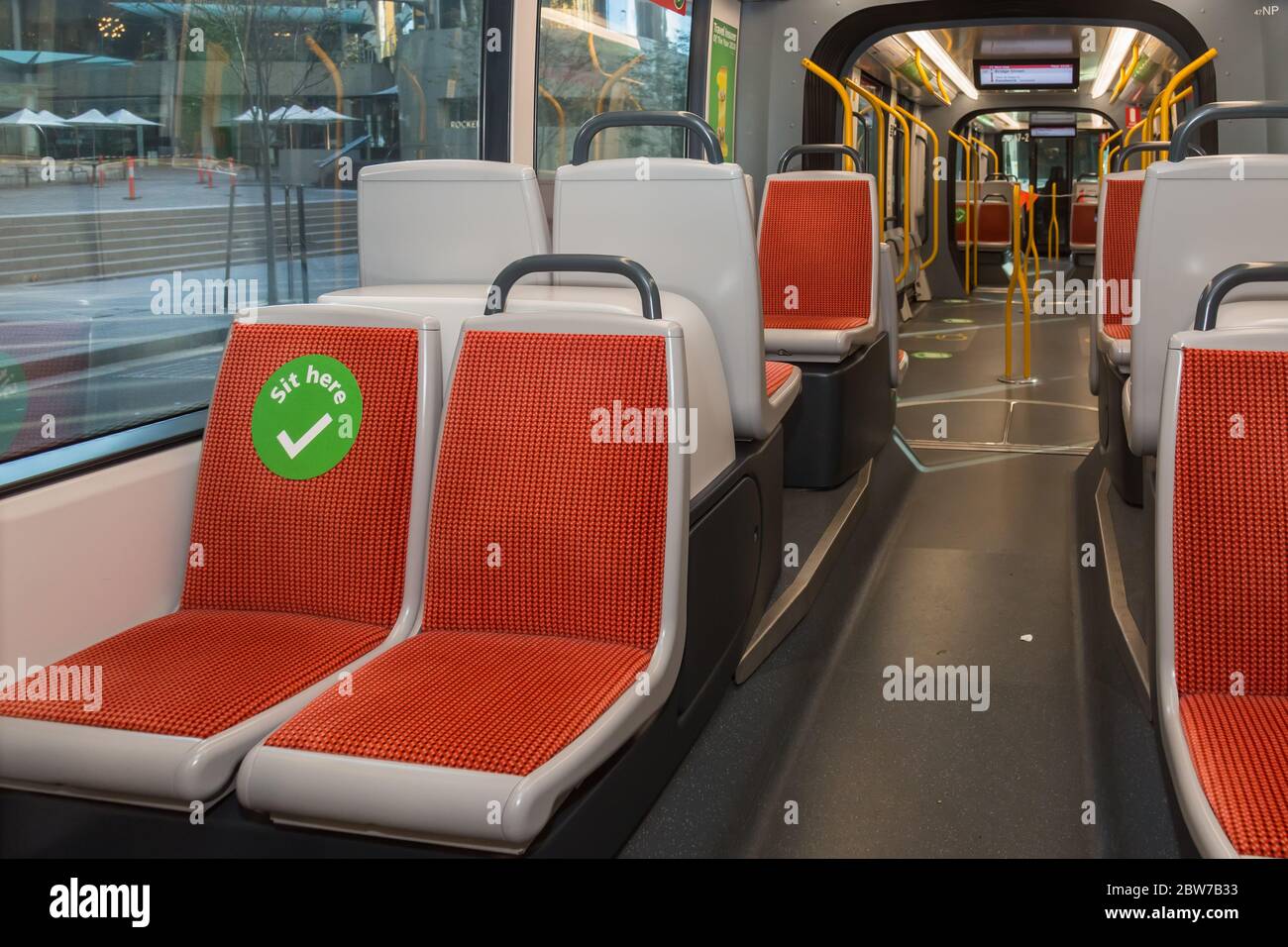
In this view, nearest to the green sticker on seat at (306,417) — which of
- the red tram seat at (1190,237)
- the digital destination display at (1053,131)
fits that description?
the red tram seat at (1190,237)

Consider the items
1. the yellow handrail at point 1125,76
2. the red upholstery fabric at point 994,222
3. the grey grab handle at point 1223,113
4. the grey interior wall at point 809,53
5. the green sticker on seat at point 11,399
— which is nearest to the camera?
the green sticker on seat at point 11,399

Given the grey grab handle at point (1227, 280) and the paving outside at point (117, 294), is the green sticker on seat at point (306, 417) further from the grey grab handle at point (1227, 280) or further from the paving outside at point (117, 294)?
the grey grab handle at point (1227, 280)

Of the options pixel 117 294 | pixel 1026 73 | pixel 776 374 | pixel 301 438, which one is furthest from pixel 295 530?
pixel 1026 73

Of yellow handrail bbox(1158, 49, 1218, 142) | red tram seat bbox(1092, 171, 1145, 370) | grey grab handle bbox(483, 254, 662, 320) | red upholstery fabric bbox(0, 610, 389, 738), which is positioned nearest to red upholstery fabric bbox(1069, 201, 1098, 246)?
yellow handrail bbox(1158, 49, 1218, 142)

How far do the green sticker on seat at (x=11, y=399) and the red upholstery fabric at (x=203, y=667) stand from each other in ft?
1.47

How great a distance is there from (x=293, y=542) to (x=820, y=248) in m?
3.56

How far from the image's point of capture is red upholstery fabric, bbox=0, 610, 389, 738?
1.95 meters

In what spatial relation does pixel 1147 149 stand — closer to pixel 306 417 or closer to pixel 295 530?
pixel 306 417

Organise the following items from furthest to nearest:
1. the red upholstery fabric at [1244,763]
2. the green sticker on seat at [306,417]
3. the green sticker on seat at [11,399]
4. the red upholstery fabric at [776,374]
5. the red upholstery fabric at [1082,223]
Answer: the red upholstery fabric at [1082,223] → the red upholstery fabric at [776,374] → the green sticker on seat at [306,417] → the green sticker on seat at [11,399] → the red upholstery fabric at [1244,763]

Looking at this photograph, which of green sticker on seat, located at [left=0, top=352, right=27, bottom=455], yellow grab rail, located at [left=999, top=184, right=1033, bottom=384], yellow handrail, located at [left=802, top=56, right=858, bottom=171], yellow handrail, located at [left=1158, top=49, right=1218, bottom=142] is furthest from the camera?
yellow grab rail, located at [left=999, top=184, right=1033, bottom=384]

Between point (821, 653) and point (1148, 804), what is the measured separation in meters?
1.06

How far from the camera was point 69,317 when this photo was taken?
2611 millimetres

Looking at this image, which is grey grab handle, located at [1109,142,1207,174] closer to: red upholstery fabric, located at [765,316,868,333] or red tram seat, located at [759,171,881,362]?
red tram seat, located at [759,171,881,362]

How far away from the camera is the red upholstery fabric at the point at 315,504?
95.2 inches
